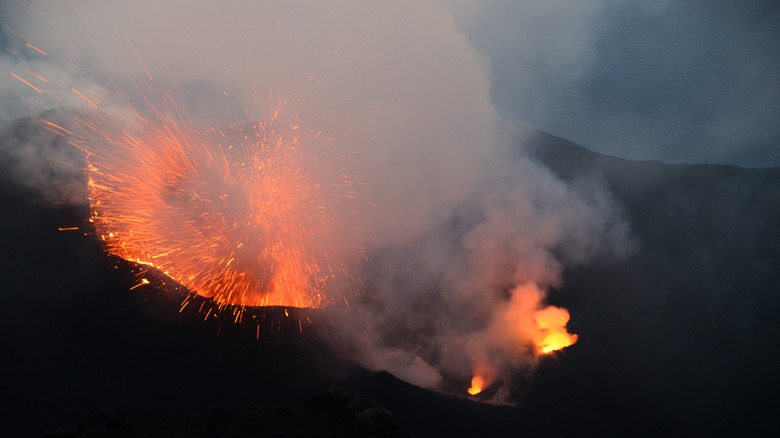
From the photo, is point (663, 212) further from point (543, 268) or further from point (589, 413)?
point (589, 413)

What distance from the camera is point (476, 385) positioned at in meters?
13.0

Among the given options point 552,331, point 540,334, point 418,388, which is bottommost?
point 418,388

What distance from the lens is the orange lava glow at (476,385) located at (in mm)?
12822

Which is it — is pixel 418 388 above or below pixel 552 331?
below

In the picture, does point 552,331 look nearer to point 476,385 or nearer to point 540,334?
point 540,334

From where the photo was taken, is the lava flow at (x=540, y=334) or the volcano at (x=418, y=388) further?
the lava flow at (x=540, y=334)

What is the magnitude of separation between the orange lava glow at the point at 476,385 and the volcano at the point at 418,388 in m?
1.24

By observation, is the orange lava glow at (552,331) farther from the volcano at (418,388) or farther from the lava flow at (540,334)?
the volcano at (418,388)

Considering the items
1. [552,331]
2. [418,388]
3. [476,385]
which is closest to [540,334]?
[552,331]

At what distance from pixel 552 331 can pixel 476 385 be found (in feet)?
9.64

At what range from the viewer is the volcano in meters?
9.15

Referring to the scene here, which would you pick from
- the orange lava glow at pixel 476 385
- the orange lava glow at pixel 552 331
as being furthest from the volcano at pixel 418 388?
the orange lava glow at pixel 476 385

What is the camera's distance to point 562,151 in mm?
18188

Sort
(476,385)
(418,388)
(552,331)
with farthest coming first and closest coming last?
(552,331) → (476,385) → (418,388)
